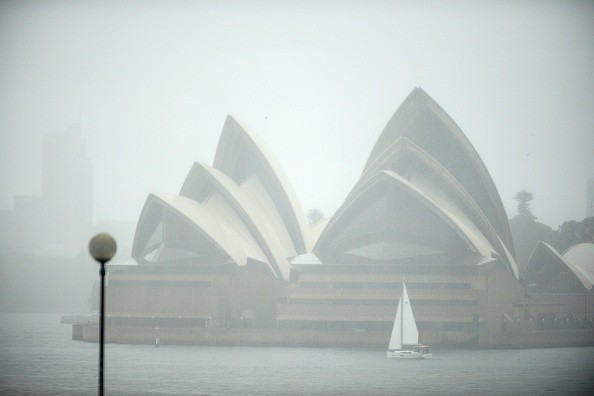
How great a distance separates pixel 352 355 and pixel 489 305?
47.5 ft

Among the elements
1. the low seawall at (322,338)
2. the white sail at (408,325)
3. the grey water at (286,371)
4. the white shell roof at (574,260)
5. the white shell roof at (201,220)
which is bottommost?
the grey water at (286,371)

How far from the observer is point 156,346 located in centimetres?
7856

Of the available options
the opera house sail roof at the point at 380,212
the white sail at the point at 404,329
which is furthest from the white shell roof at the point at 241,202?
the white sail at the point at 404,329

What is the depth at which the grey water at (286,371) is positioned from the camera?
4453cm

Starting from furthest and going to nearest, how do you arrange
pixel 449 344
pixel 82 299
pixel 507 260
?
pixel 82 299, pixel 507 260, pixel 449 344

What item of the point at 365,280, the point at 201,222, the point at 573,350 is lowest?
the point at 573,350

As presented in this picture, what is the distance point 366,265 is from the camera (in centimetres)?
7938

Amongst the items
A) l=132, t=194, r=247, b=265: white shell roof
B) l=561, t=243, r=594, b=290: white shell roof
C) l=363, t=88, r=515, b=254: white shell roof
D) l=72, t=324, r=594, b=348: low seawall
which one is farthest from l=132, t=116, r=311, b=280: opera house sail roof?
l=561, t=243, r=594, b=290: white shell roof

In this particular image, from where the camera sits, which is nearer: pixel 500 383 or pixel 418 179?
pixel 500 383

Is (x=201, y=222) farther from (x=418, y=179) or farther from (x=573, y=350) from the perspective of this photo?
(x=573, y=350)

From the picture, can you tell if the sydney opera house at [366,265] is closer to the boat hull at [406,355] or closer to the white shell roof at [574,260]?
the white shell roof at [574,260]

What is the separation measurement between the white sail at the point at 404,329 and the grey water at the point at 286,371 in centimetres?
154

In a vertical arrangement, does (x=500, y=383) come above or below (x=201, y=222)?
below

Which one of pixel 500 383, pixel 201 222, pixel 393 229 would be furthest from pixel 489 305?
pixel 500 383
